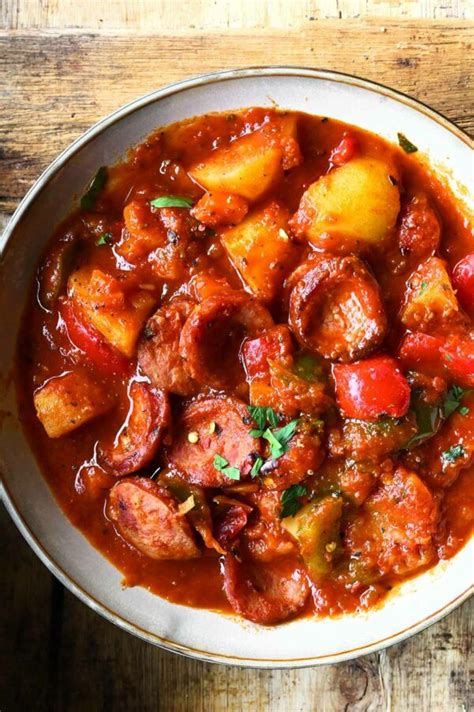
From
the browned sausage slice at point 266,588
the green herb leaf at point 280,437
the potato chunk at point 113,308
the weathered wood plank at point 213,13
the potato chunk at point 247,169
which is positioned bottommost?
the browned sausage slice at point 266,588

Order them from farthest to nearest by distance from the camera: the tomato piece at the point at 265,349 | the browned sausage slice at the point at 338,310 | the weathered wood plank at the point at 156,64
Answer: the weathered wood plank at the point at 156,64, the tomato piece at the point at 265,349, the browned sausage slice at the point at 338,310

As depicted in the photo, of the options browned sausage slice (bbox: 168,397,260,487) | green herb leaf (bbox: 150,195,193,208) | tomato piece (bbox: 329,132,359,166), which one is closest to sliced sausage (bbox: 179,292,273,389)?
browned sausage slice (bbox: 168,397,260,487)

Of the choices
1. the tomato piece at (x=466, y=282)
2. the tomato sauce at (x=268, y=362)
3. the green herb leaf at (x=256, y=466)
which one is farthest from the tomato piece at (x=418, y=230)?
the green herb leaf at (x=256, y=466)

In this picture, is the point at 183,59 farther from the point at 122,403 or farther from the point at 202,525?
the point at 202,525

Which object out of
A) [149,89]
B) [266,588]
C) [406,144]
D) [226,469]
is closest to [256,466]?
[226,469]

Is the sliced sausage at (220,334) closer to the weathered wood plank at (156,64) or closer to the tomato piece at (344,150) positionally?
the tomato piece at (344,150)

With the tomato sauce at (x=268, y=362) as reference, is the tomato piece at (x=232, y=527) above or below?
below

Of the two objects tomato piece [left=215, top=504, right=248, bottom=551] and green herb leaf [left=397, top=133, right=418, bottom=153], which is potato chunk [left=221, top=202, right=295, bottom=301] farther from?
tomato piece [left=215, top=504, right=248, bottom=551]
